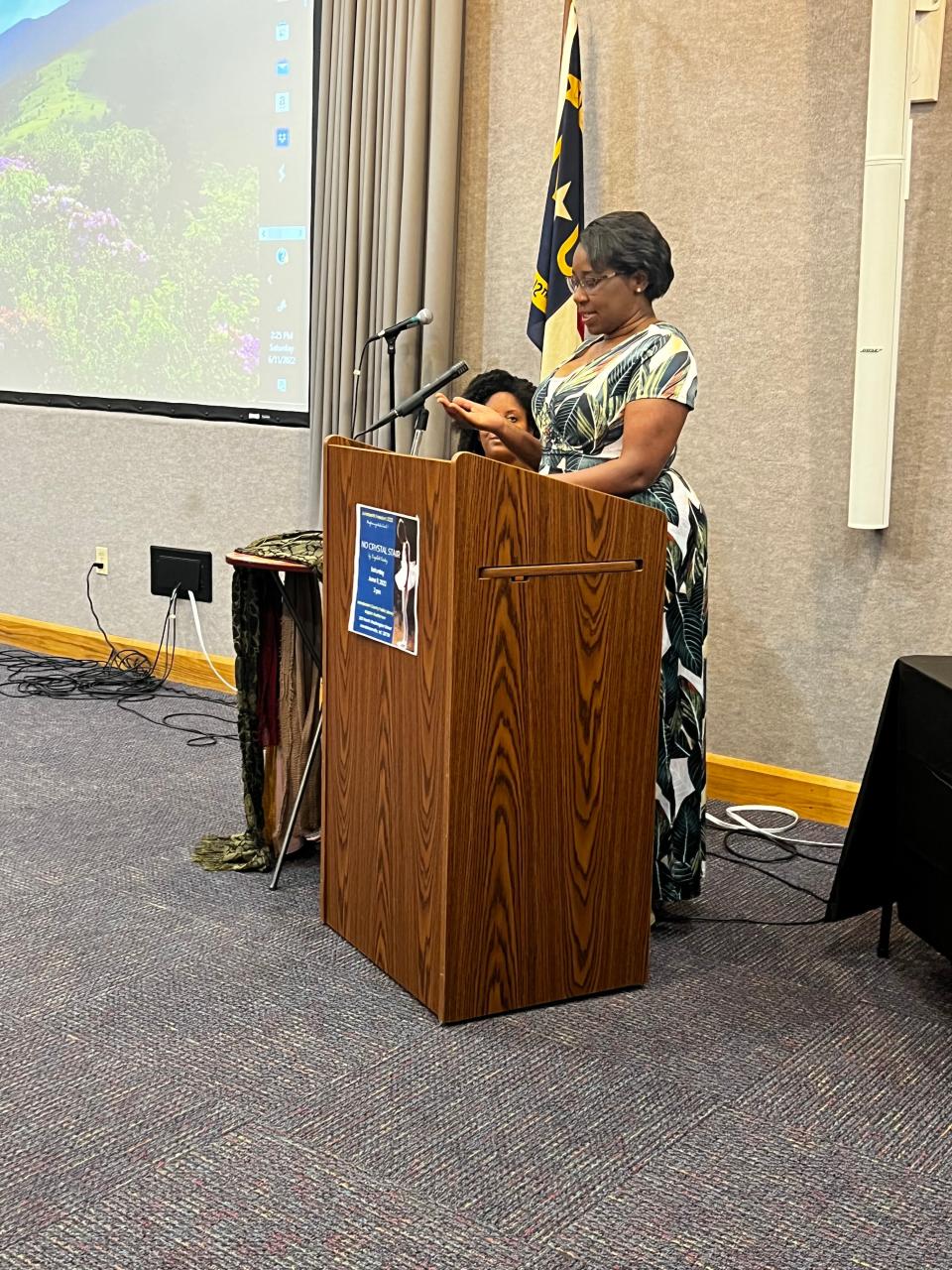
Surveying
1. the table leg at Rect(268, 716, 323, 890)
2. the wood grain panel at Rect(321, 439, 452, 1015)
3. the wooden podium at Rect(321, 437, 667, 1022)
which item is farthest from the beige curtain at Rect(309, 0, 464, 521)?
the wooden podium at Rect(321, 437, 667, 1022)

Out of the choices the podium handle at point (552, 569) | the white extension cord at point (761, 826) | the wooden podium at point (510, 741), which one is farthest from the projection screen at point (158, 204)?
the podium handle at point (552, 569)

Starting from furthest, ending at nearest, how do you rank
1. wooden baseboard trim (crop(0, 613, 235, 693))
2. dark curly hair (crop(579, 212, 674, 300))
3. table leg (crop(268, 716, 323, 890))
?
wooden baseboard trim (crop(0, 613, 235, 693)), table leg (crop(268, 716, 323, 890)), dark curly hair (crop(579, 212, 674, 300))

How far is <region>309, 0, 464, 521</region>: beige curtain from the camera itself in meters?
4.02

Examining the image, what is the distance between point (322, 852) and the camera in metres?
2.81

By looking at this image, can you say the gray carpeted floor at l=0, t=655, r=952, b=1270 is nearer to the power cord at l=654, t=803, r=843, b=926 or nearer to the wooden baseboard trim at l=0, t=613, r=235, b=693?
the power cord at l=654, t=803, r=843, b=926

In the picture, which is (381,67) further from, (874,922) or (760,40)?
(874,922)

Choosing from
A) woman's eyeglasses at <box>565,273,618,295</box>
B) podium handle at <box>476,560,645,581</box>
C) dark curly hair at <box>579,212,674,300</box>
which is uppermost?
dark curly hair at <box>579,212,674,300</box>

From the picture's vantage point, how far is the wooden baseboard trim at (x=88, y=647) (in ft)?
16.2

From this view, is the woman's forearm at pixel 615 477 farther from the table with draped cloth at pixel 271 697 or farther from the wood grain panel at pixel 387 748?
the table with draped cloth at pixel 271 697

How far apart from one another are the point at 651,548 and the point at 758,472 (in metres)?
1.32

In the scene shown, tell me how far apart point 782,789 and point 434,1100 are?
1.84 metres

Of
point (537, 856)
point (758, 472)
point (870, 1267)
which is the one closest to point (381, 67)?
point (758, 472)

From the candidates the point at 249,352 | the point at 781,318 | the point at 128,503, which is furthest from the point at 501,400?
the point at 128,503

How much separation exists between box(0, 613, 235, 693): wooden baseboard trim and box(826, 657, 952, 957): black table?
273 centimetres
